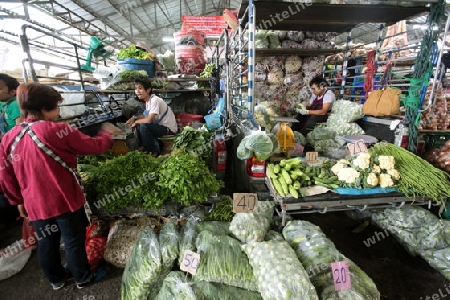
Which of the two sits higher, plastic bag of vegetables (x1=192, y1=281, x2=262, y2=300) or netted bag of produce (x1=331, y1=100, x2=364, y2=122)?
netted bag of produce (x1=331, y1=100, x2=364, y2=122)

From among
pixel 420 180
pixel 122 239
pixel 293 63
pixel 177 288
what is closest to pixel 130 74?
pixel 122 239

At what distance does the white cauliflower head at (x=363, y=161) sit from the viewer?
8.33 ft

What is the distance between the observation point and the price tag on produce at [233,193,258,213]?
214 cm

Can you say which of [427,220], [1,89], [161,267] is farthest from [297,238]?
[1,89]

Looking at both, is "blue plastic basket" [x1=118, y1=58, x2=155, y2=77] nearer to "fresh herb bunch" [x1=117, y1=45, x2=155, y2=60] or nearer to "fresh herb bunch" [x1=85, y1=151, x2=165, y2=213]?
"fresh herb bunch" [x1=117, y1=45, x2=155, y2=60]

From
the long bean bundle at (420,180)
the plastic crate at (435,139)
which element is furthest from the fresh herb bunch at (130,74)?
the plastic crate at (435,139)

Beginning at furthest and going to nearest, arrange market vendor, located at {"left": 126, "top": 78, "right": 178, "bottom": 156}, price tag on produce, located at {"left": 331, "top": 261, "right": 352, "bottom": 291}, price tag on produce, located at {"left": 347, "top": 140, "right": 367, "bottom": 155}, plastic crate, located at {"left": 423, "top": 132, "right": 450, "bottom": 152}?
market vendor, located at {"left": 126, "top": 78, "right": 178, "bottom": 156} → plastic crate, located at {"left": 423, "top": 132, "right": 450, "bottom": 152} → price tag on produce, located at {"left": 347, "top": 140, "right": 367, "bottom": 155} → price tag on produce, located at {"left": 331, "top": 261, "right": 352, "bottom": 291}

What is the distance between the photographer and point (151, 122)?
4152mm

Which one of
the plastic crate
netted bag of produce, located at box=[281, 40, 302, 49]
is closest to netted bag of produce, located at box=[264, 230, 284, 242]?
the plastic crate

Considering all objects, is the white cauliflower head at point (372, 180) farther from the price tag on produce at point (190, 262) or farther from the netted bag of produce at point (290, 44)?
the netted bag of produce at point (290, 44)

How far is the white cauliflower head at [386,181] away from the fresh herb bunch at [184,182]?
1.81 m

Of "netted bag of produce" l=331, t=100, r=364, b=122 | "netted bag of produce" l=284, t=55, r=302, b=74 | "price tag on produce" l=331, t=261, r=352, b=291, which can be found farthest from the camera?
"netted bag of produce" l=284, t=55, r=302, b=74

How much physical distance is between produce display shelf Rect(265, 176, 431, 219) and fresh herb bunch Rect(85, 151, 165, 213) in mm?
1343

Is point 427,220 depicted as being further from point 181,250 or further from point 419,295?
point 181,250
